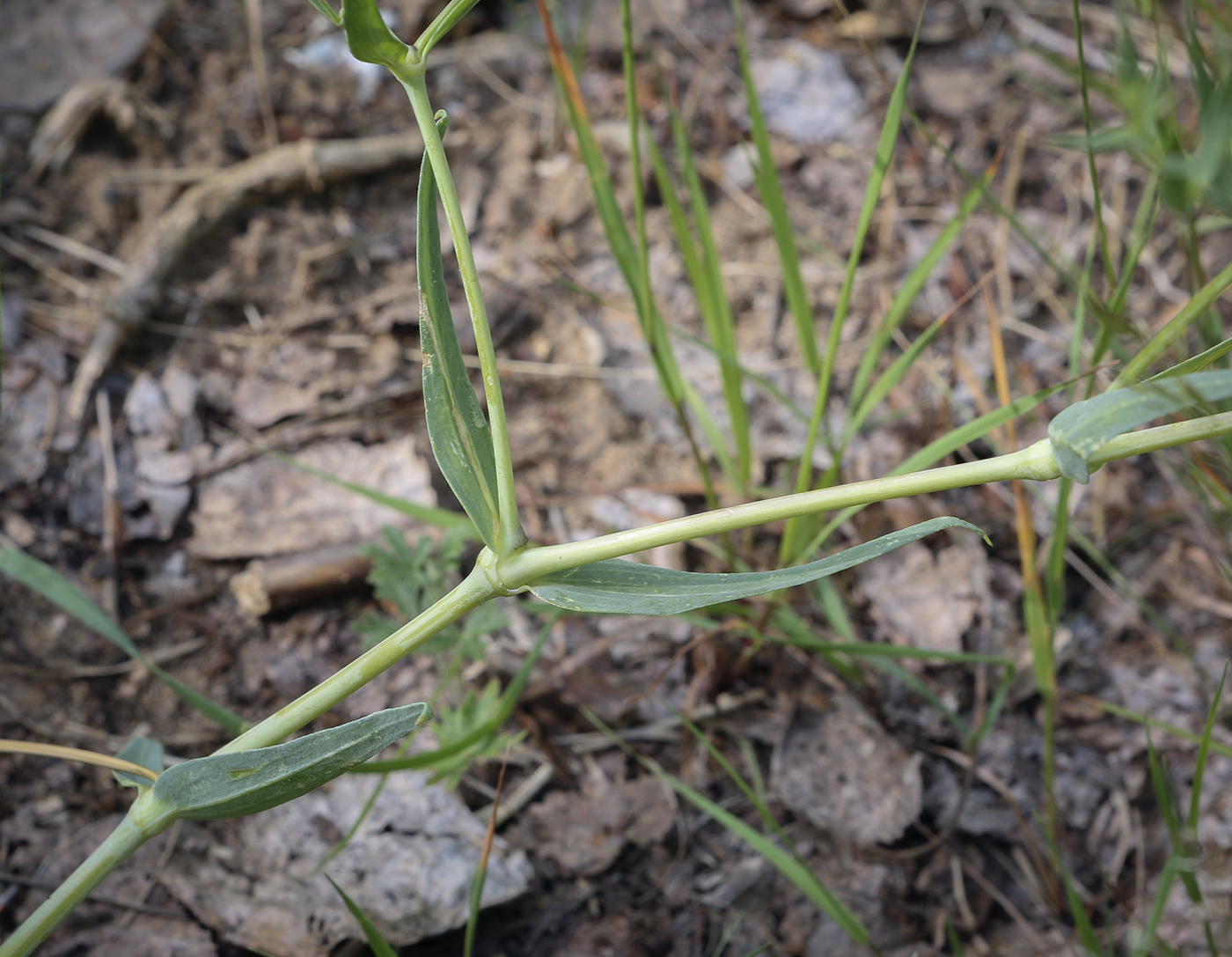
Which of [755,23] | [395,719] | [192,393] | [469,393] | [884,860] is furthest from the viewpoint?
[755,23]

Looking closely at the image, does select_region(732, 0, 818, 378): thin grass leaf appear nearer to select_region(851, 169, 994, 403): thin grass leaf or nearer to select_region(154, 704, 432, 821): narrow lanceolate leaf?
select_region(851, 169, 994, 403): thin grass leaf

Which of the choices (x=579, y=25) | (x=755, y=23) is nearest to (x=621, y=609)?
(x=579, y=25)

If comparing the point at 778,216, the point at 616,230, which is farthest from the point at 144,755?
the point at 778,216

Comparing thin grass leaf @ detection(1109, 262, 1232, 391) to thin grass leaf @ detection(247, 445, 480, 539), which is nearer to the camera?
thin grass leaf @ detection(1109, 262, 1232, 391)

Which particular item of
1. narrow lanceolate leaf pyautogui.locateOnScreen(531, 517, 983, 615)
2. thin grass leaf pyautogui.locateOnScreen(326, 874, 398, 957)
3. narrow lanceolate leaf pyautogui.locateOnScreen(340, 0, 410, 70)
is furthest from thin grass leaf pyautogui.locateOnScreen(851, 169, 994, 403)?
thin grass leaf pyautogui.locateOnScreen(326, 874, 398, 957)

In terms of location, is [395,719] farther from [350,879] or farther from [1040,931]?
[1040,931]

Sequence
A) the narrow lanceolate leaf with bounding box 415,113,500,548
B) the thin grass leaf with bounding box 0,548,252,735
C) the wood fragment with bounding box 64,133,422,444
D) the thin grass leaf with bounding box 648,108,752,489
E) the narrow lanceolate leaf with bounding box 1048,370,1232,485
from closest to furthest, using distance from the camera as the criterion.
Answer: the narrow lanceolate leaf with bounding box 1048,370,1232,485 < the narrow lanceolate leaf with bounding box 415,113,500,548 < the thin grass leaf with bounding box 0,548,252,735 < the thin grass leaf with bounding box 648,108,752,489 < the wood fragment with bounding box 64,133,422,444

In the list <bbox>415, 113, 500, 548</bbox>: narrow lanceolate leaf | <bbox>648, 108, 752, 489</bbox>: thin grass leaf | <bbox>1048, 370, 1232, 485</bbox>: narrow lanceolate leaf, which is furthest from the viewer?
<bbox>648, 108, 752, 489</bbox>: thin grass leaf
